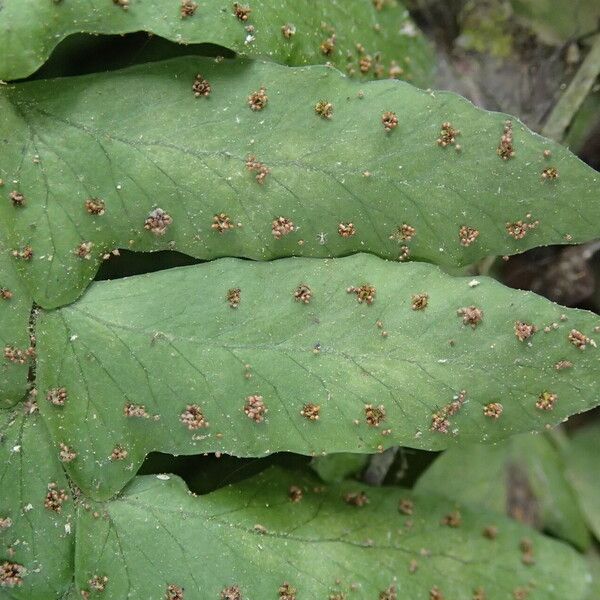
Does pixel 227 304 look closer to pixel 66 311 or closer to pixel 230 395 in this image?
pixel 230 395

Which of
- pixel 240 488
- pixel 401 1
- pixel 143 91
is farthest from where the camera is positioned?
pixel 401 1

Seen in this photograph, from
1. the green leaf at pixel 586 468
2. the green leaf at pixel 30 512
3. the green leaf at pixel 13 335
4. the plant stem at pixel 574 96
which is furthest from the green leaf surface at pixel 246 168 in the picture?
the green leaf at pixel 586 468

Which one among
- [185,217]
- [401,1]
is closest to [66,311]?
[185,217]

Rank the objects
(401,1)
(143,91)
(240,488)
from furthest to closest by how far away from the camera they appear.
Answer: (401,1), (240,488), (143,91)

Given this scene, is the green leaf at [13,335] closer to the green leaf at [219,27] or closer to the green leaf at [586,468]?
the green leaf at [219,27]

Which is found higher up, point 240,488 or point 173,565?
point 240,488

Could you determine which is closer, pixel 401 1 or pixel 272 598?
pixel 272 598

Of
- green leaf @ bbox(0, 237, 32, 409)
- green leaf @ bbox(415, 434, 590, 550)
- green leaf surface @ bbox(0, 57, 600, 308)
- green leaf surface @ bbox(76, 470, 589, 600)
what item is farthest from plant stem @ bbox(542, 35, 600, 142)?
green leaf @ bbox(0, 237, 32, 409)
